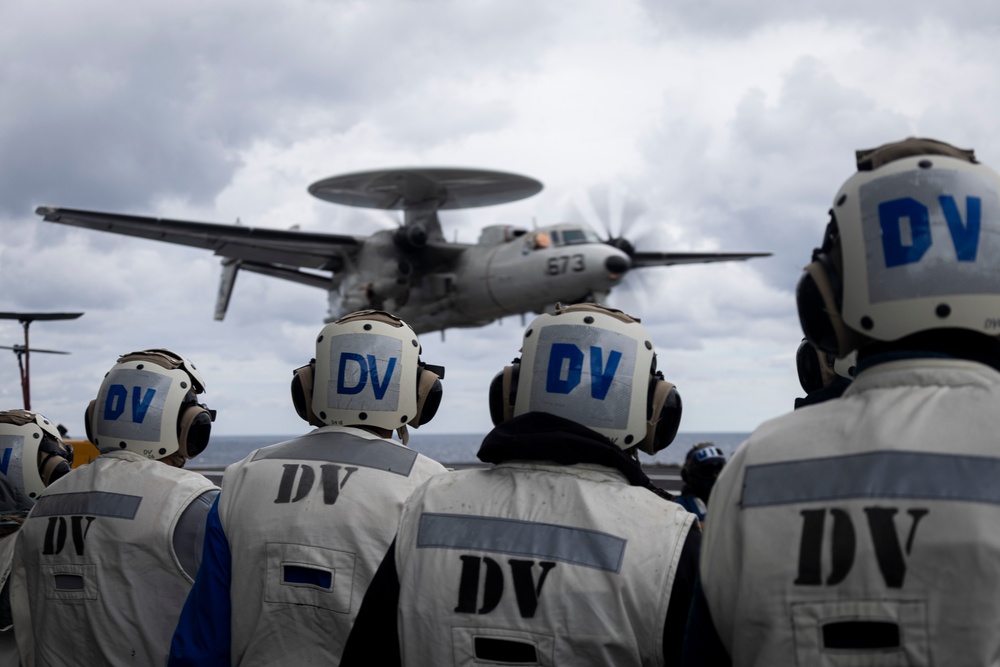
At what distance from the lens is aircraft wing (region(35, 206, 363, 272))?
28453 millimetres

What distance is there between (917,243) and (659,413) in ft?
4.11

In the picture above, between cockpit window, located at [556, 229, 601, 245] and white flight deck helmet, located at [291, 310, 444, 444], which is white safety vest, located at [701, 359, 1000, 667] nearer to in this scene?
white flight deck helmet, located at [291, 310, 444, 444]

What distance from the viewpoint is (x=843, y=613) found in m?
1.76

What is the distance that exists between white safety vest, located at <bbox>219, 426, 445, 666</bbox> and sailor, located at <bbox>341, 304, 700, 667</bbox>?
777 mm

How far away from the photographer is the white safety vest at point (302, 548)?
3.37 meters

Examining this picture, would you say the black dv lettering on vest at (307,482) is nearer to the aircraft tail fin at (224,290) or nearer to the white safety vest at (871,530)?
the white safety vest at (871,530)

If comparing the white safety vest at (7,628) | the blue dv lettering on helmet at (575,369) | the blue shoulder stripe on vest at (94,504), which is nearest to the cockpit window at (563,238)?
the white safety vest at (7,628)

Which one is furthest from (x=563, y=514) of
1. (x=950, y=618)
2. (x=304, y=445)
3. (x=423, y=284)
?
(x=423, y=284)

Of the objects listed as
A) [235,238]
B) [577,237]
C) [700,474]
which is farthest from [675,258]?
[700,474]

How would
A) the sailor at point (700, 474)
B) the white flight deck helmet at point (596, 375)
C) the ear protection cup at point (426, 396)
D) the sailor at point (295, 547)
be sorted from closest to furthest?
1. the white flight deck helmet at point (596, 375)
2. the sailor at point (295, 547)
3. the ear protection cup at point (426, 396)
4. the sailor at point (700, 474)

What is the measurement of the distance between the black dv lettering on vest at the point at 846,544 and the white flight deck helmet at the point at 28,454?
5.53 meters

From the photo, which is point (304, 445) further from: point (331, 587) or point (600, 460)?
point (600, 460)

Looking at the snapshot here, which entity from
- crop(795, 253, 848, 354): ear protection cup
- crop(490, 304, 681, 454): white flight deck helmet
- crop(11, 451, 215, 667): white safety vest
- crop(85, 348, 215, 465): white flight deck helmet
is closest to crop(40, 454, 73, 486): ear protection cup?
crop(85, 348, 215, 465): white flight deck helmet

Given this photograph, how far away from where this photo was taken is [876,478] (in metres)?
1.78
